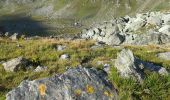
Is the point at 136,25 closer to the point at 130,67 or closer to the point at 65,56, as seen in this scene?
the point at 65,56

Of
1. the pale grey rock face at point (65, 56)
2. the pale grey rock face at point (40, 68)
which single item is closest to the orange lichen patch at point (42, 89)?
the pale grey rock face at point (40, 68)

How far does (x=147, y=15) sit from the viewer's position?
12262 cm

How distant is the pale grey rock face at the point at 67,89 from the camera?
14680mm

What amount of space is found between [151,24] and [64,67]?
91072 mm

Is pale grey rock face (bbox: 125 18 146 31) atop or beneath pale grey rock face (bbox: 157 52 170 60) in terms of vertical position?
beneath

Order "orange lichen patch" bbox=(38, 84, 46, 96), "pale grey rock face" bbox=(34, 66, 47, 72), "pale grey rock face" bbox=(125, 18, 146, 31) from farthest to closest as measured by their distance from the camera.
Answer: "pale grey rock face" bbox=(125, 18, 146, 31) < "pale grey rock face" bbox=(34, 66, 47, 72) < "orange lichen patch" bbox=(38, 84, 46, 96)

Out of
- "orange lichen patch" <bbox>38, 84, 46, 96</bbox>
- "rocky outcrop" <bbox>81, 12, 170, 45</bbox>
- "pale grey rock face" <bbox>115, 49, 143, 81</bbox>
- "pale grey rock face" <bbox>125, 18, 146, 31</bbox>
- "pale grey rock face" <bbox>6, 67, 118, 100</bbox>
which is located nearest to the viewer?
"pale grey rock face" <bbox>6, 67, 118, 100</bbox>

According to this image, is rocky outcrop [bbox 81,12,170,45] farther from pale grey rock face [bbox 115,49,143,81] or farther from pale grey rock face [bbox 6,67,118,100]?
pale grey rock face [bbox 6,67,118,100]

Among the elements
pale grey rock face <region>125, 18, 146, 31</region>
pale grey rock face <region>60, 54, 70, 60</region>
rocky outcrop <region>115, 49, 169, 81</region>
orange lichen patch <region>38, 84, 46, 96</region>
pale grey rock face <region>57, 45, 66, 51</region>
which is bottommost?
pale grey rock face <region>125, 18, 146, 31</region>

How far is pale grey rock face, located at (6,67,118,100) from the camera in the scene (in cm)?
1468

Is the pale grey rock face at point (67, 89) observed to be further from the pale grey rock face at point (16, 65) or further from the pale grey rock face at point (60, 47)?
the pale grey rock face at point (60, 47)

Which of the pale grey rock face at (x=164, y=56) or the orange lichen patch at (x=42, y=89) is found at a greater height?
the orange lichen patch at (x=42, y=89)

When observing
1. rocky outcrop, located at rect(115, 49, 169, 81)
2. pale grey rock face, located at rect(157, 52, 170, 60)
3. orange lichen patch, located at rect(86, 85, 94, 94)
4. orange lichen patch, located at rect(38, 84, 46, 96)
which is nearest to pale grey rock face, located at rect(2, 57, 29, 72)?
orange lichen patch, located at rect(38, 84, 46, 96)

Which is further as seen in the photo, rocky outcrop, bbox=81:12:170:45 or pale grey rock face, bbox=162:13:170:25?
pale grey rock face, bbox=162:13:170:25
